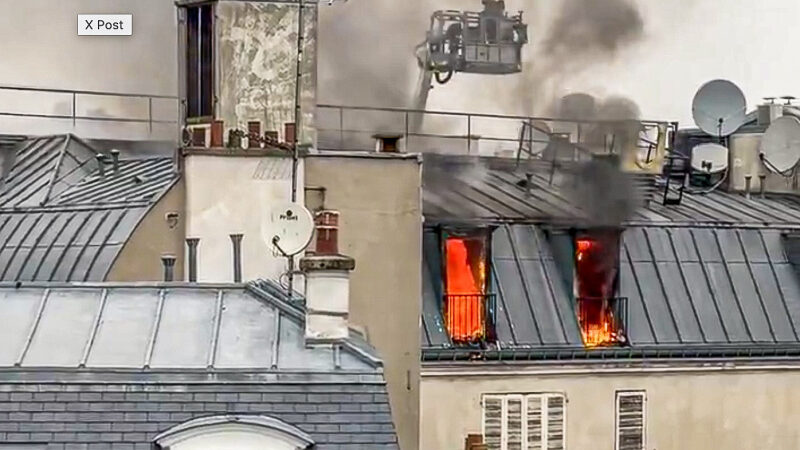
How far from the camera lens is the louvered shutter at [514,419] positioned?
21.8 m

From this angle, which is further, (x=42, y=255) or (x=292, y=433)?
(x=42, y=255)

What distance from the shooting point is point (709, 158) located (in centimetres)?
2834

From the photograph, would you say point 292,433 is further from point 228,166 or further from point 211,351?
point 228,166

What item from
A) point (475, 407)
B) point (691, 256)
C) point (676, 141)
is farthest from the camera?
point (676, 141)

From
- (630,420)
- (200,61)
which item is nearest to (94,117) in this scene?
(200,61)

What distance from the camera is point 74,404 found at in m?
13.8

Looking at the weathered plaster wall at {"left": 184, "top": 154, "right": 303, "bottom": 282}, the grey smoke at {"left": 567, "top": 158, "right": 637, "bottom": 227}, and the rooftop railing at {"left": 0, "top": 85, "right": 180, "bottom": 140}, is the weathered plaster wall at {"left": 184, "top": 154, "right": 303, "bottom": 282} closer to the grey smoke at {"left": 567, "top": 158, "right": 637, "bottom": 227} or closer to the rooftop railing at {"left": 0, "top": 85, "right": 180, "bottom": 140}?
the grey smoke at {"left": 567, "top": 158, "right": 637, "bottom": 227}

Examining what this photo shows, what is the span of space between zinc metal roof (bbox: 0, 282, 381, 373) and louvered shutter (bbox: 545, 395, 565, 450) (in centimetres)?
666

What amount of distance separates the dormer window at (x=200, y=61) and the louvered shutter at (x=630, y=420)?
6363mm

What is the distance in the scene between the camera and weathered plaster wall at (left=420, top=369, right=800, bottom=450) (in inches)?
848

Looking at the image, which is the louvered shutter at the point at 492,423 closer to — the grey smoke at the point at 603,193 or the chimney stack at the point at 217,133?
the grey smoke at the point at 603,193

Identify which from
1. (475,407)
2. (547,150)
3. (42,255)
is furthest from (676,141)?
(42,255)

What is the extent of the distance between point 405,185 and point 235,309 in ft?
15.5

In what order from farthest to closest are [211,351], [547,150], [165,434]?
[547,150] < [211,351] < [165,434]
